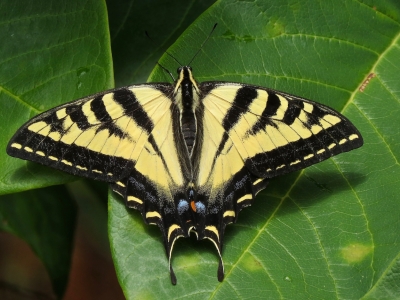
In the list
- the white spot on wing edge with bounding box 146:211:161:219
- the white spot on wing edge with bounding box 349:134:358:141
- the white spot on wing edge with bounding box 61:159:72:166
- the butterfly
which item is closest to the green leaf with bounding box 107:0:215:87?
the butterfly

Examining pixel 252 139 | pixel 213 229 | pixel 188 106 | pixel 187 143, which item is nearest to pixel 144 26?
pixel 188 106

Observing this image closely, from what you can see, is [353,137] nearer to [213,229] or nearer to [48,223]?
[213,229]

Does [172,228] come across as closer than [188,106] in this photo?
Yes

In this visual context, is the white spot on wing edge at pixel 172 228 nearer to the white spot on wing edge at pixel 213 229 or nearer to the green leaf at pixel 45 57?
the white spot on wing edge at pixel 213 229

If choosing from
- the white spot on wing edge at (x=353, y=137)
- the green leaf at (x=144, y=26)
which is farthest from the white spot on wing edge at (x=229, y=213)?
the green leaf at (x=144, y=26)

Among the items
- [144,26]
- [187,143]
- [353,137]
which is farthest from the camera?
[144,26]

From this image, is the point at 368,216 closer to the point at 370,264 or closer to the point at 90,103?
the point at 370,264
